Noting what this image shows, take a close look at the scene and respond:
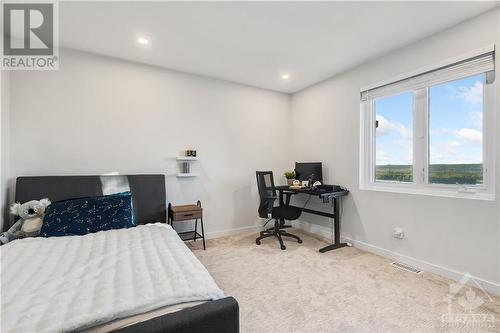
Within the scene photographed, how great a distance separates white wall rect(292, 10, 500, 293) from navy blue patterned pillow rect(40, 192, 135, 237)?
2.98m

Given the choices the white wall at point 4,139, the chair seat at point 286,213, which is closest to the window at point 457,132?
the chair seat at point 286,213

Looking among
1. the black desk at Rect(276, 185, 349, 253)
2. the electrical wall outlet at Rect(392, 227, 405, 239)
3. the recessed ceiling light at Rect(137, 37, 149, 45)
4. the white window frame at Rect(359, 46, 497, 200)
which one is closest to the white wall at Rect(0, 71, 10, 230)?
the recessed ceiling light at Rect(137, 37, 149, 45)

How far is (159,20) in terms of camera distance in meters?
2.27

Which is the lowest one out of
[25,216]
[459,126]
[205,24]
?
[25,216]

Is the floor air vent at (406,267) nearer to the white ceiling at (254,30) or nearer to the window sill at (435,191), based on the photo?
the window sill at (435,191)

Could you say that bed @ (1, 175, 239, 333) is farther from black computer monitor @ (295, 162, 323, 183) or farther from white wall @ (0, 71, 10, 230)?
black computer monitor @ (295, 162, 323, 183)

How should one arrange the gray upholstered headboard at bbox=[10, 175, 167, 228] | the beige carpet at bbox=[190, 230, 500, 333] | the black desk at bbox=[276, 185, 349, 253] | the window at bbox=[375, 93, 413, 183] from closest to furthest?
1. the beige carpet at bbox=[190, 230, 500, 333]
2. the gray upholstered headboard at bbox=[10, 175, 167, 228]
3. the window at bbox=[375, 93, 413, 183]
4. the black desk at bbox=[276, 185, 349, 253]

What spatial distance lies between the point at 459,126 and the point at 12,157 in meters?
4.90

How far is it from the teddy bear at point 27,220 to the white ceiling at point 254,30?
188 centimetres

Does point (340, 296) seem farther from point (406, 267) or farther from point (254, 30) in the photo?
point (254, 30)

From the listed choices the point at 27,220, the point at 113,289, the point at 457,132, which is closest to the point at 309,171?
the point at 457,132

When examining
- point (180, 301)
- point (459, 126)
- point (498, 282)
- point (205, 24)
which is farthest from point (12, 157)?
point (498, 282)

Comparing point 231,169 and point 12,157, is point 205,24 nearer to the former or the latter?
point 231,169

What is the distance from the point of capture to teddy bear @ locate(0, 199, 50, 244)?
2.25 meters
